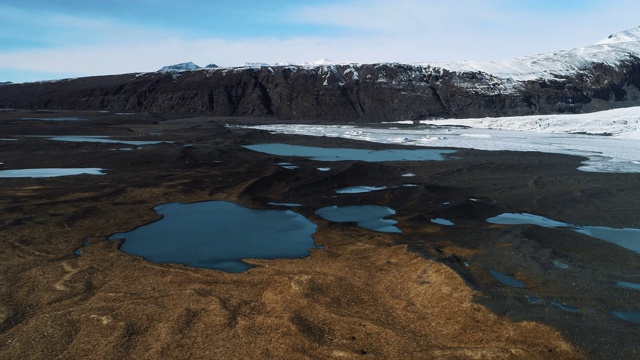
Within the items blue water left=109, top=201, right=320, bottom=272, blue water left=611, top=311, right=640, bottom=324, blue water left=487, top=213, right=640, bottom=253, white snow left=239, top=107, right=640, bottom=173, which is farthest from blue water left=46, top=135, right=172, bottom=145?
blue water left=611, top=311, right=640, bottom=324

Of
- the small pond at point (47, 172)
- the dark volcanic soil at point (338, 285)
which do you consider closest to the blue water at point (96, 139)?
the small pond at point (47, 172)

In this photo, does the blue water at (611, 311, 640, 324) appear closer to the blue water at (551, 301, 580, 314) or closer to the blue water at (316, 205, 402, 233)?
the blue water at (551, 301, 580, 314)

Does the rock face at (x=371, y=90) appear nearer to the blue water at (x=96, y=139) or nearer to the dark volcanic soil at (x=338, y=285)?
the blue water at (x=96, y=139)

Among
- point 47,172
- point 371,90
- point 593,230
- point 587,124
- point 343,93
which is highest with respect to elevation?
point 371,90

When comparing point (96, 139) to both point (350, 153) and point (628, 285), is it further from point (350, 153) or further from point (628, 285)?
point (628, 285)

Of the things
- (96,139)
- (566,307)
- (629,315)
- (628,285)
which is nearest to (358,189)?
(628,285)

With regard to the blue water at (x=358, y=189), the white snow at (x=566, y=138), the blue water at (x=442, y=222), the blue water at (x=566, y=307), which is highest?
the white snow at (x=566, y=138)

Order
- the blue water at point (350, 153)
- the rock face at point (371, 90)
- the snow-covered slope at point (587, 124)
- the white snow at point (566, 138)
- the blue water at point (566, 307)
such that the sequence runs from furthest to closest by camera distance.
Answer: the rock face at point (371, 90), the snow-covered slope at point (587, 124), the blue water at point (350, 153), the white snow at point (566, 138), the blue water at point (566, 307)

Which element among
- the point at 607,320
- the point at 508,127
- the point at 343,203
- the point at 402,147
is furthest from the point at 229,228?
the point at 508,127

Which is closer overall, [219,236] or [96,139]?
[219,236]
